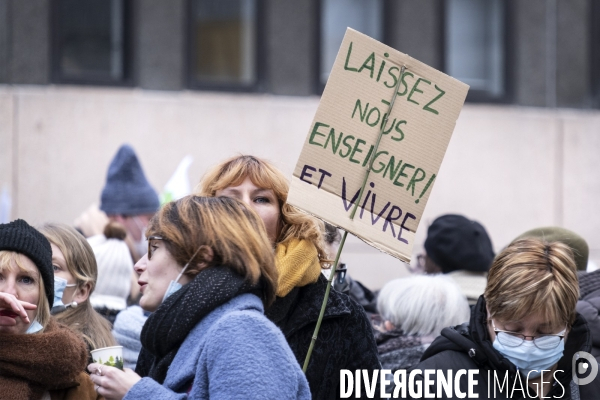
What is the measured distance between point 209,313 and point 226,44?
8.42 meters

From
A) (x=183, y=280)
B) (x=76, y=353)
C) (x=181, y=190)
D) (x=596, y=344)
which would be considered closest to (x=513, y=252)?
(x=596, y=344)

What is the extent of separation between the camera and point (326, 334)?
344 centimetres

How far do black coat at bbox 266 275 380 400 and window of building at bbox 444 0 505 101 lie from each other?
8432 mm

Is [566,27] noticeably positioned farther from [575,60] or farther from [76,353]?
[76,353]

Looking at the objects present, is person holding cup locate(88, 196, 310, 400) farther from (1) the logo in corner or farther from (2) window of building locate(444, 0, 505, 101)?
(2) window of building locate(444, 0, 505, 101)

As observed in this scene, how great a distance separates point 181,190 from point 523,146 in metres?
5.20

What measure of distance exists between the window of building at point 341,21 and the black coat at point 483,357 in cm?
776

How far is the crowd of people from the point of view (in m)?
2.56

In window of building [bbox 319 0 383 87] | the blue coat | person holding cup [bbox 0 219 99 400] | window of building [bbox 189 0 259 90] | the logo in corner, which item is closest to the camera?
the blue coat

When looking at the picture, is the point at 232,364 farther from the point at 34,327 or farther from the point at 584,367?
the point at 584,367

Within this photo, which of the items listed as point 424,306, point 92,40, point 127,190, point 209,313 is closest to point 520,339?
point 424,306

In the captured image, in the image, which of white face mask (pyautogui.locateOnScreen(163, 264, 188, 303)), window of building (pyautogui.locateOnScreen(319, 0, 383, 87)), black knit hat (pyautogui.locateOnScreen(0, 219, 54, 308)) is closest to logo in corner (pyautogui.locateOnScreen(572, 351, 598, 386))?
white face mask (pyautogui.locateOnScreen(163, 264, 188, 303))

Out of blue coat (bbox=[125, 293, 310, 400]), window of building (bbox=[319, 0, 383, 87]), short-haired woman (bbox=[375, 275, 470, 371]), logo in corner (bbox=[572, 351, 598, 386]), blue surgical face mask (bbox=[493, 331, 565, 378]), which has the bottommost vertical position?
short-haired woman (bbox=[375, 275, 470, 371])

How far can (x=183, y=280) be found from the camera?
2688 mm
